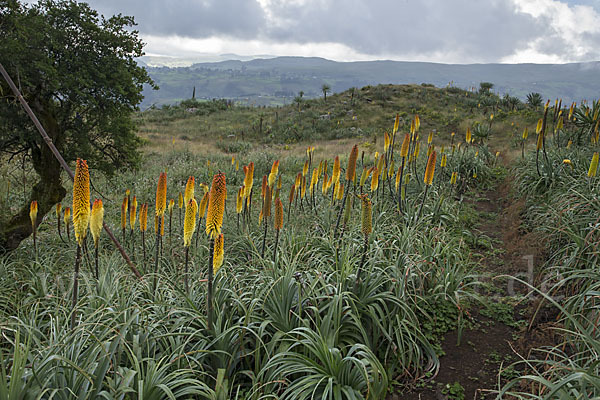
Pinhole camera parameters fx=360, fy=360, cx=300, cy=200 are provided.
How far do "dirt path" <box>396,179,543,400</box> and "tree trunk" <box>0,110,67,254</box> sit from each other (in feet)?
20.3

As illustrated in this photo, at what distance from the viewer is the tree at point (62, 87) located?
5.75m

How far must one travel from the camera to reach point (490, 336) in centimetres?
355

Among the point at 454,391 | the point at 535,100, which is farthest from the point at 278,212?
the point at 535,100

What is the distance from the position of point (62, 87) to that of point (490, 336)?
Answer: 24.0ft

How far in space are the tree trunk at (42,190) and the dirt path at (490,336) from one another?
6.20 metres

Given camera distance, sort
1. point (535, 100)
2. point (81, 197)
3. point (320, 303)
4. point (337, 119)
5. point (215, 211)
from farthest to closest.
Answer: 1. point (337, 119)
2. point (535, 100)
3. point (320, 303)
4. point (215, 211)
5. point (81, 197)

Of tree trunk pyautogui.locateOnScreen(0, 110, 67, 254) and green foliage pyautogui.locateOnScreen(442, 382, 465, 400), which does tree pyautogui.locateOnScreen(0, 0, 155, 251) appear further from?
green foliage pyautogui.locateOnScreen(442, 382, 465, 400)

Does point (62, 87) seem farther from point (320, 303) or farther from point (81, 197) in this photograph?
point (320, 303)

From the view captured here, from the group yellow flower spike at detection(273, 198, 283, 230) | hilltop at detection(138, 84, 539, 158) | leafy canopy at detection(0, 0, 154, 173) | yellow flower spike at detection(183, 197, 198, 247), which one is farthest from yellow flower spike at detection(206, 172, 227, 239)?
hilltop at detection(138, 84, 539, 158)

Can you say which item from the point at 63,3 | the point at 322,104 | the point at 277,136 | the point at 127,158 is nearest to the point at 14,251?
the point at 127,158

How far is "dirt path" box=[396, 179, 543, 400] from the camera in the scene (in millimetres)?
2895

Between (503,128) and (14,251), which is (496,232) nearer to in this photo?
(14,251)

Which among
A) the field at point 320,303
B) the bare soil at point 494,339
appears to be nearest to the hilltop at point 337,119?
the bare soil at point 494,339

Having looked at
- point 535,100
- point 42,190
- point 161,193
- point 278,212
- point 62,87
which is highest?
→ point 535,100
